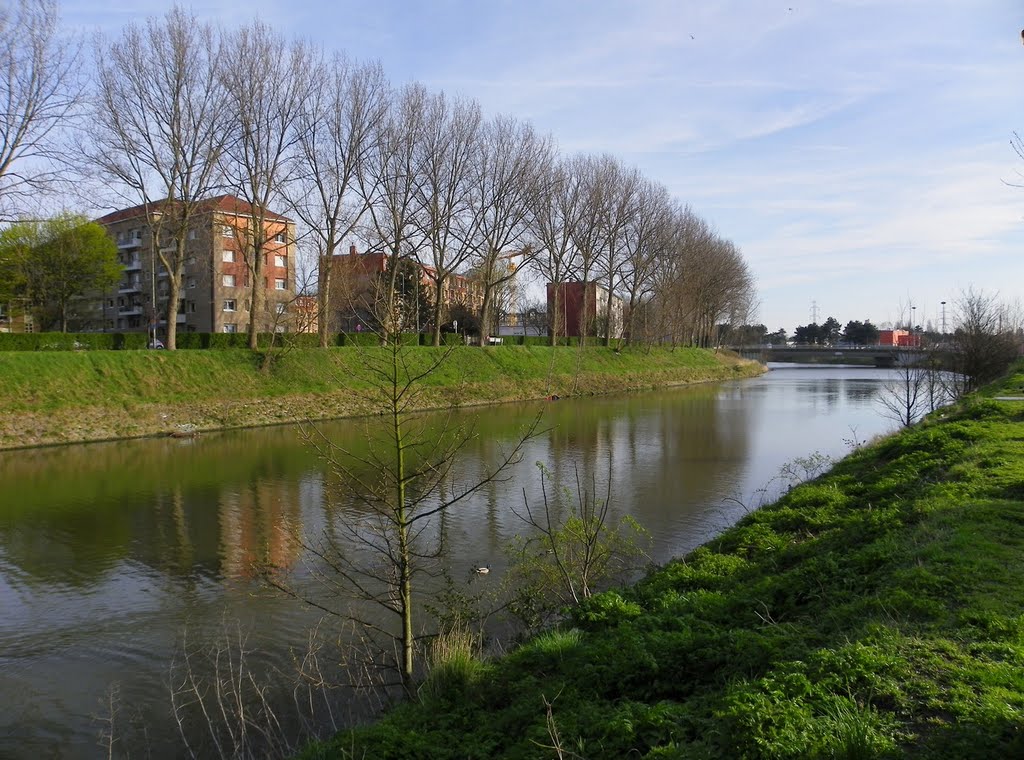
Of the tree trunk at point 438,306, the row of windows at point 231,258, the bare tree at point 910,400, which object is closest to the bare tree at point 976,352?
the bare tree at point 910,400

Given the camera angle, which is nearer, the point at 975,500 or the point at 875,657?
the point at 875,657

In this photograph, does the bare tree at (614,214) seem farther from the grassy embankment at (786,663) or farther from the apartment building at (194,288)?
the grassy embankment at (786,663)

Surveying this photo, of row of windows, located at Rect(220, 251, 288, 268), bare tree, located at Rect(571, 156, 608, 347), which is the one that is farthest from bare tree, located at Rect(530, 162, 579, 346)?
row of windows, located at Rect(220, 251, 288, 268)

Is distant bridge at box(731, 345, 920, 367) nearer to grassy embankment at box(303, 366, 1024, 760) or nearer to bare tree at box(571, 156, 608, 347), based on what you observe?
bare tree at box(571, 156, 608, 347)

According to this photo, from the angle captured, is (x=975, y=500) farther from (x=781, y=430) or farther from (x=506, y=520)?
(x=781, y=430)

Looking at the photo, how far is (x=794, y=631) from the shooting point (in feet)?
19.7

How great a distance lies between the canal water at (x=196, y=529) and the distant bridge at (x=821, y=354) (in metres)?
→ 69.6

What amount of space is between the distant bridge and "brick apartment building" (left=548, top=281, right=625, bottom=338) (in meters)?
30.9

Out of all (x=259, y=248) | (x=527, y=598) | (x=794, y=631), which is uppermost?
(x=259, y=248)

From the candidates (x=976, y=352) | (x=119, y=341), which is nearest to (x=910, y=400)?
(x=976, y=352)

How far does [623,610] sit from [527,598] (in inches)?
57.7

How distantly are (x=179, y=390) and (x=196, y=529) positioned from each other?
16.1 meters

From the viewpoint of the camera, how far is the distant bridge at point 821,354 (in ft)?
296

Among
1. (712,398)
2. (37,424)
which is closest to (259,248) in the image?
(37,424)
